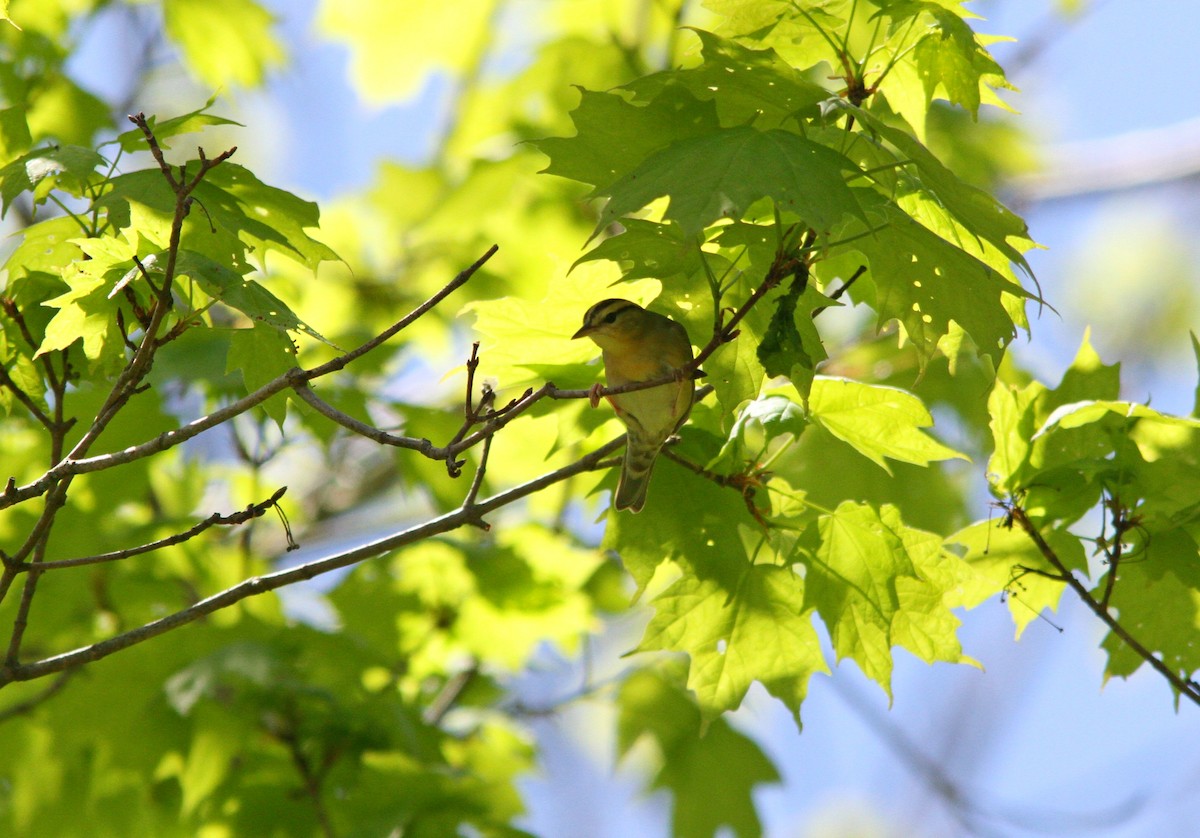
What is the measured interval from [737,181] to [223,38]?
420 cm

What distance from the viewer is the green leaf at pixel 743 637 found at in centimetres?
265

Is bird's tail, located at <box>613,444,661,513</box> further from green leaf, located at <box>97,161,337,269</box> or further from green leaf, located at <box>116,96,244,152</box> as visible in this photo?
green leaf, located at <box>116,96,244,152</box>

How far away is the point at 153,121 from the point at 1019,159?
17.6 feet

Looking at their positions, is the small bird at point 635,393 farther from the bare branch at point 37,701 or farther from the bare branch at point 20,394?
the bare branch at point 37,701

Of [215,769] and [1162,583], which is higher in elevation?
[215,769]

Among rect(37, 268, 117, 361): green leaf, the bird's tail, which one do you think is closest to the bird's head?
the bird's tail

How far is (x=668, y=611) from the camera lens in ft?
8.80

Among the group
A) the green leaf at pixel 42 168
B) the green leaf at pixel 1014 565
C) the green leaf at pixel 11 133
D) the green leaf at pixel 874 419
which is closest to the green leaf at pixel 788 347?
the green leaf at pixel 874 419

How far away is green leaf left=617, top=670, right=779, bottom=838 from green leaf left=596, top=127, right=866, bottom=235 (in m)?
3.14

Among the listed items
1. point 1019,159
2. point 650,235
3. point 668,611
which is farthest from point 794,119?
point 1019,159

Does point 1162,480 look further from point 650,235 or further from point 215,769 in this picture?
point 215,769

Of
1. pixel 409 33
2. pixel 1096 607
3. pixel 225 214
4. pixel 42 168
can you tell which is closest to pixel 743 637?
pixel 1096 607

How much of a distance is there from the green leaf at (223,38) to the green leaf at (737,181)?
3.86 metres

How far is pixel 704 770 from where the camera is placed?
479cm
